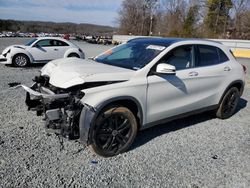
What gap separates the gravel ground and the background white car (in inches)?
285

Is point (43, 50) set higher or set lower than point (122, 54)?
lower

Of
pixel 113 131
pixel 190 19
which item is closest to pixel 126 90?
pixel 113 131

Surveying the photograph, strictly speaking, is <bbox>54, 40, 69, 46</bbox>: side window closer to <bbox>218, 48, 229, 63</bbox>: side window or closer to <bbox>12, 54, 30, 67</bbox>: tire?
<bbox>12, 54, 30, 67</bbox>: tire

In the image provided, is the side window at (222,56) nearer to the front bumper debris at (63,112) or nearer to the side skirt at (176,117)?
the side skirt at (176,117)

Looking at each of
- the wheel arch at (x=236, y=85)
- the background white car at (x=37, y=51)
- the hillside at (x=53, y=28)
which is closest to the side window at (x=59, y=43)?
the background white car at (x=37, y=51)

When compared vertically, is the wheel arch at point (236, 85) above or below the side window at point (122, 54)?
below

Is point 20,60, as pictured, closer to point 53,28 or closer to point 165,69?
point 165,69

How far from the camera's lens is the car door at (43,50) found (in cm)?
1260

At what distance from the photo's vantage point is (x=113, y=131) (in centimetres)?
403

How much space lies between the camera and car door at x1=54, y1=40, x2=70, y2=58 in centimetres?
1312

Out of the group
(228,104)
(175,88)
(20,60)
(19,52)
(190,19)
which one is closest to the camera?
(175,88)

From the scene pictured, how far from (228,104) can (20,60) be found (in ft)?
31.0

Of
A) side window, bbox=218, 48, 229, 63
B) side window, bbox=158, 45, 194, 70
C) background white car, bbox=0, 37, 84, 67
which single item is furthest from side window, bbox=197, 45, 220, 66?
background white car, bbox=0, 37, 84, 67

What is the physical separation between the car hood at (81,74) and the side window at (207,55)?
174 cm
